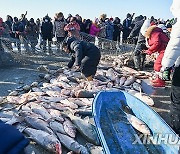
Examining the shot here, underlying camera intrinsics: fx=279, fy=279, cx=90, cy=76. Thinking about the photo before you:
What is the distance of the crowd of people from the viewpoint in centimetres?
419

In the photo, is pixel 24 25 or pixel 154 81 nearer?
pixel 154 81

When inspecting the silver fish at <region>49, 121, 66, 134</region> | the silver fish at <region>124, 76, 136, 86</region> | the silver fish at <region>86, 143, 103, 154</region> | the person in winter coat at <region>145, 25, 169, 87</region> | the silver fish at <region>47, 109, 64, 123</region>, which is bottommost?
the silver fish at <region>86, 143, 103, 154</region>

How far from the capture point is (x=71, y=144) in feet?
12.5

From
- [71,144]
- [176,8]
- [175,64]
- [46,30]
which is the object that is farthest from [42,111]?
[46,30]

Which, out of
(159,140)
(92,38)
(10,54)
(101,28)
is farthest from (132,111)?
(101,28)

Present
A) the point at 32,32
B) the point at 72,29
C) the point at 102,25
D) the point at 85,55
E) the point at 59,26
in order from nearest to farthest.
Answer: the point at 85,55, the point at 72,29, the point at 59,26, the point at 32,32, the point at 102,25

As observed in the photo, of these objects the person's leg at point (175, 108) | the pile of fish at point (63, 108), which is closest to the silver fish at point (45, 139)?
the pile of fish at point (63, 108)

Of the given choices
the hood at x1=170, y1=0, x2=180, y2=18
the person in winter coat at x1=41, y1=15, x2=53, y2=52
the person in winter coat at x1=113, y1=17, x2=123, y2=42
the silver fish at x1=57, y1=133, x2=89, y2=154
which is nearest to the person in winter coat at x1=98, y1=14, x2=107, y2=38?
the person in winter coat at x1=113, y1=17, x2=123, y2=42

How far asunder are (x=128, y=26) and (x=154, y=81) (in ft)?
31.4

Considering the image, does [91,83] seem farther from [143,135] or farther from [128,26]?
[128,26]

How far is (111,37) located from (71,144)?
11.3 m

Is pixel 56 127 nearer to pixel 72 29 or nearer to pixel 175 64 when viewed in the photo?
pixel 175 64

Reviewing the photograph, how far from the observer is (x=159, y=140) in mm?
3826

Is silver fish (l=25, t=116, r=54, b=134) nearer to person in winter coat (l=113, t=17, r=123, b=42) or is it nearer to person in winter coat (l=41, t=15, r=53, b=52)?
person in winter coat (l=41, t=15, r=53, b=52)
